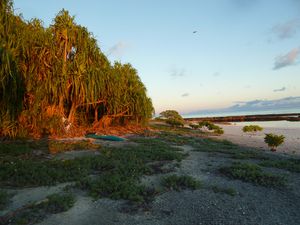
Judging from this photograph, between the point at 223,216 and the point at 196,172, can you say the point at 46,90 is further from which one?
the point at 223,216

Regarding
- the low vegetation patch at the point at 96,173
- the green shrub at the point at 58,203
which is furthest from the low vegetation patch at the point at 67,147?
the green shrub at the point at 58,203

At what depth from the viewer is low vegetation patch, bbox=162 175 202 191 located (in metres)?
6.82

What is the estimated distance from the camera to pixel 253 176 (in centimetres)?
755

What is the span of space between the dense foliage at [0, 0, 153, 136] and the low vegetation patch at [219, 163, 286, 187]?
31.8 feet

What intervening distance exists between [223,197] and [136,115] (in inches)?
668

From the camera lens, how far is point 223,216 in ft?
17.4

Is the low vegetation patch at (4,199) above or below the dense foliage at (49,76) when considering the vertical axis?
below

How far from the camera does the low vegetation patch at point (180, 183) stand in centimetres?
682

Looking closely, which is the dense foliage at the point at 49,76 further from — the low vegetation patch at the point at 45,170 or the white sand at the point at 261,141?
the white sand at the point at 261,141

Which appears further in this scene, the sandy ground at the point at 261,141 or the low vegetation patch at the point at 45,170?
the sandy ground at the point at 261,141

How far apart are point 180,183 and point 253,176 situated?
2.23 meters

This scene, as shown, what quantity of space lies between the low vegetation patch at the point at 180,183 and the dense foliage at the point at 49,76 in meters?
8.28

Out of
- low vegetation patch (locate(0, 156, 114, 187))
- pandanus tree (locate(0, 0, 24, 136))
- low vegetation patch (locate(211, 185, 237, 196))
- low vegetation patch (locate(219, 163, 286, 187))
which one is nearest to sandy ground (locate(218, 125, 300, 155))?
low vegetation patch (locate(219, 163, 286, 187))

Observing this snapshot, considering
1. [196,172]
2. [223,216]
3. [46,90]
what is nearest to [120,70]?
[46,90]
